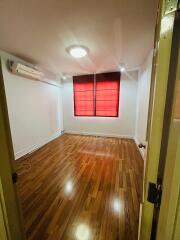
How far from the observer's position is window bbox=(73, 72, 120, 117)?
3982mm

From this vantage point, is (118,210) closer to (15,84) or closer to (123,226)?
(123,226)

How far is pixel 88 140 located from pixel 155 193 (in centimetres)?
351

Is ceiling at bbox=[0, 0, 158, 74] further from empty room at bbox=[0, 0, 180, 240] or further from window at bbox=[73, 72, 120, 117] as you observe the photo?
window at bbox=[73, 72, 120, 117]

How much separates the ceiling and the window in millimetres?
1570

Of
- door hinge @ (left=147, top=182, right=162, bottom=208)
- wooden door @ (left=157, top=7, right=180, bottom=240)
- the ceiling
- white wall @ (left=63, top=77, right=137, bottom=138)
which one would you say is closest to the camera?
wooden door @ (left=157, top=7, right=180, bottom=240)

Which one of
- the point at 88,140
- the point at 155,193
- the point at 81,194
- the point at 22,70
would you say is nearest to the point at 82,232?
the point at 81,194

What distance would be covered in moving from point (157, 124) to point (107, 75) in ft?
12.7

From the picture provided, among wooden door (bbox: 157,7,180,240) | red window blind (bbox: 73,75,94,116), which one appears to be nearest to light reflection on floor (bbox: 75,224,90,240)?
wooden door (bbox: 157,7,180,240)

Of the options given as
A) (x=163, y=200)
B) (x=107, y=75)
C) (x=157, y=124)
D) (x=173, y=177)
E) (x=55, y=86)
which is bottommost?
(x=163, y=200)

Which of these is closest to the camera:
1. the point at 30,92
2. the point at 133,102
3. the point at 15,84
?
the point at 15,84

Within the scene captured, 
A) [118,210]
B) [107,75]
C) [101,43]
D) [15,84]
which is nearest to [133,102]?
[107,75]

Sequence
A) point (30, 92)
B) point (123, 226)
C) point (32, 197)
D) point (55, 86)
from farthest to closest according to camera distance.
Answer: point (55, 86)
point (30, 92)
point (32, 197)
point (123, 226)

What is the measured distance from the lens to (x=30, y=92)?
3.00 metres

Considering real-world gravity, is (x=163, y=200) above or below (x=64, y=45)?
below
